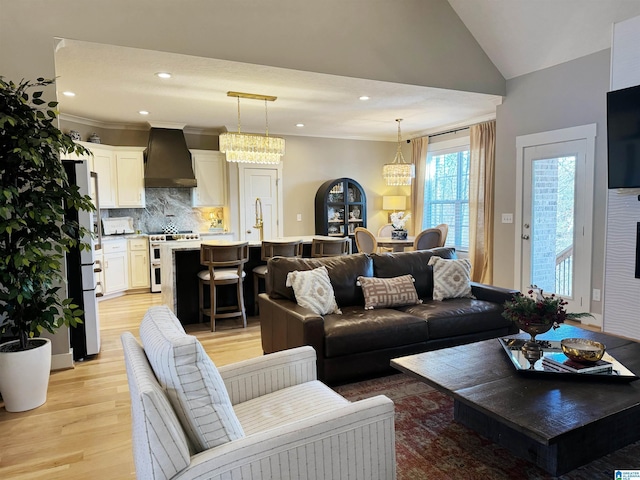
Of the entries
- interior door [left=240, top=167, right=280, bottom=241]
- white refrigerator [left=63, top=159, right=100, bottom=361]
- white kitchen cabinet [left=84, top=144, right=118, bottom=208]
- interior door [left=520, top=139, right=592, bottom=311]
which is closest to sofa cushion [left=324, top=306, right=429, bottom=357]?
white refrigerator [left=63, top=159, right=100, bottom=361]

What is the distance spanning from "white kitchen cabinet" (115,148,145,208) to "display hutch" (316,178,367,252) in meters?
3.11

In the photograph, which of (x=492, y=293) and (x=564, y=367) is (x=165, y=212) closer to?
(x=492, y=293)

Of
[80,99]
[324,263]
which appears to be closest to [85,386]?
[324,263]

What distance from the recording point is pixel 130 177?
6.76m

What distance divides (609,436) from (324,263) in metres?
2.25

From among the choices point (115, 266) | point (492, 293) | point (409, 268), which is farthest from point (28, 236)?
point (115, 266)

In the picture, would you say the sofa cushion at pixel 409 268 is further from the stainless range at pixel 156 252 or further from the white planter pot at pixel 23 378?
the stainless range at pixel 156 252

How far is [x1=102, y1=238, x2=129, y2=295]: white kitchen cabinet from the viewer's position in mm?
6297

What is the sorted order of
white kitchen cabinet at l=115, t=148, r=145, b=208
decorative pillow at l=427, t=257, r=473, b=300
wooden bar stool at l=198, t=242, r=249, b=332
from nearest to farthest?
decorative pillow at l=427, t=257, r=473, b=300 < wooden bar stool at l=198, t=242, r=249, b=332 < white kitchen cabinet at l=115, t=148, r=145, b=208

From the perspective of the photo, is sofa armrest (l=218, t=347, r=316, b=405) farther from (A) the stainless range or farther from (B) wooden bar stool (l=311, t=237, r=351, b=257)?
(A) the stainless range

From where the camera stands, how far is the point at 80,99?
5277 mm

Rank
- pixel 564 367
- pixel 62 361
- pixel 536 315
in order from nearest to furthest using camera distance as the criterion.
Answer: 1. pixel 564 367
2. pixel 536 315
3. pixel 62 361

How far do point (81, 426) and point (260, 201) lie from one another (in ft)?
16.8

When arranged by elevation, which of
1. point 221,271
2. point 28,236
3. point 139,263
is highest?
point 28,236
